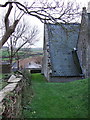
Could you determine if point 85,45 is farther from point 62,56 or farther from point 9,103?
point 9,103

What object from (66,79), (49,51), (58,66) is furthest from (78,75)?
(49,51)

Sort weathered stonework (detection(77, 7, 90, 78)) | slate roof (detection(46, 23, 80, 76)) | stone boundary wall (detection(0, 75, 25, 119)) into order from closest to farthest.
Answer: stone boundary wall (detection(0, 75, 25, 119))
weathered stonework (detection(77, 7, 90, 78))
slate roof (detection(46, 23, 80, 76))

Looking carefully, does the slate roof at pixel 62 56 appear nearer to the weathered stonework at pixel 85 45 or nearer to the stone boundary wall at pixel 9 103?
the weathered stonework at pixel 85 45

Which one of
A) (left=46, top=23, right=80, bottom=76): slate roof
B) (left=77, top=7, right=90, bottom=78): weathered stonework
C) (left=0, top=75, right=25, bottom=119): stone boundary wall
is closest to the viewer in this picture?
(left=0, top=75, right=25, bottom=119): stone boundary wall

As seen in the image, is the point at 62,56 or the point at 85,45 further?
the point at 62,56

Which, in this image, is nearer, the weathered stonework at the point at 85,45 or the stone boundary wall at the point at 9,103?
the stone boundary wall at the point at 9,103

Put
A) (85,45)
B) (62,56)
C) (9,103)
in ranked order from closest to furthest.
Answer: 1. (9,103)
2. (85,45)
3. (62,56)

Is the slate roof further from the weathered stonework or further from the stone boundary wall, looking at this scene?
the stone boundary wall

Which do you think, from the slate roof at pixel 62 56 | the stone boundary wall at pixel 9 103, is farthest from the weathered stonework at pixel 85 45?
the stone boundary wall at pixel 9 103

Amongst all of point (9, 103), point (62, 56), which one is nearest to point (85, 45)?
point (62, 56)

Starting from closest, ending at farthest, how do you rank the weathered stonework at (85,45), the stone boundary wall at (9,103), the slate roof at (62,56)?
the stone boundary wall at (9,103) < the weathered stonework at (85,45) < the slate roof at (62,56)

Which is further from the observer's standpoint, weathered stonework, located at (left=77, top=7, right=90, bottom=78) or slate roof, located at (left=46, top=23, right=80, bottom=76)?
slate roof, located at (left=46, top=23, right=80, bottom=76)

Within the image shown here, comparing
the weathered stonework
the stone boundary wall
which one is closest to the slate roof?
the weathered stonework

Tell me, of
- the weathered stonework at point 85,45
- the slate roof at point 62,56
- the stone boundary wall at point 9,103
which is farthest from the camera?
the slate roof at point 62,56
